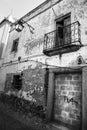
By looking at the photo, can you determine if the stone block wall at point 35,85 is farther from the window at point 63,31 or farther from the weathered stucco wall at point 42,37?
the window at point 63,31

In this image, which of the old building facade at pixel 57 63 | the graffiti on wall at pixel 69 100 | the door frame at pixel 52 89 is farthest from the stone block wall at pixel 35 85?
the graffiti on wall at pixel 69 100

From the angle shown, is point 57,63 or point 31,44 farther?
point 31,44

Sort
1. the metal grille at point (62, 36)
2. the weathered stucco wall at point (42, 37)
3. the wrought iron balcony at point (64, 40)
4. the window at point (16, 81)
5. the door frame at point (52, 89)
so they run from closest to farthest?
the door frame at point (52, 89) < the wrought iron balcony at point (64, 40) < the weathered stucco wall at point (42, 37) < the metal grille at point (62, 36) < the window at point (16, 81)

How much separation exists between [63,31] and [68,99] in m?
3.52

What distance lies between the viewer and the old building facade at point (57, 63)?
3.88 meters

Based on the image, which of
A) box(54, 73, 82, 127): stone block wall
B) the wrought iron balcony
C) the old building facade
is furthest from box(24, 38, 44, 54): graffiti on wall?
box(54, 73, 82, 127): stone block wall

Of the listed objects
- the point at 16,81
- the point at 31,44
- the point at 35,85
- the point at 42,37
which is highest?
the point at 42,37

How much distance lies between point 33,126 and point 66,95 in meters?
2.26

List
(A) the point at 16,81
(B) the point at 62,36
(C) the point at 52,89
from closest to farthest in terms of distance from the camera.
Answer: (C) the point at 52,89
(B) the point at 62,36
(A) the point at 16,81

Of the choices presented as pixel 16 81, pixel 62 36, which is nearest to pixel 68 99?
pixel 62 36

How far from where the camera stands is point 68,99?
4.05 metres

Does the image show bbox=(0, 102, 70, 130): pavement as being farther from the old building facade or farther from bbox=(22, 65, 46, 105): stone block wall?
bbox=(22, 65, 46, 105): stone block wall

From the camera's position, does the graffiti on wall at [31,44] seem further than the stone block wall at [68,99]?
Yes

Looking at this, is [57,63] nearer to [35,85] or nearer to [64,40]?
[64,40]
